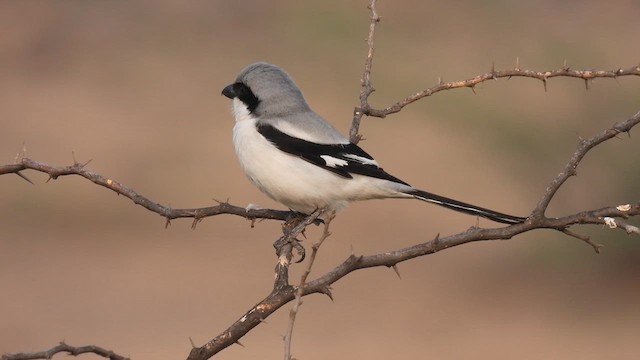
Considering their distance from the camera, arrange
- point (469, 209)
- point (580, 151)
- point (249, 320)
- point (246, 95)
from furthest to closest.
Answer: point (246, 95) → point (469, 209) → point (580, 151) → point (249, 320)

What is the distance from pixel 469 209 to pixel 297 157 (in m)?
0.84

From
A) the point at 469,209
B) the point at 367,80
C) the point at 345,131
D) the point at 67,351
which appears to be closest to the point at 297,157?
the point at 367,80

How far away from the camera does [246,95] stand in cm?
479

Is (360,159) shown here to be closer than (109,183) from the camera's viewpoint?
No

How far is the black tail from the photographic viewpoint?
3671 millimetres

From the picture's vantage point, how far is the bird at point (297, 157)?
4535mm

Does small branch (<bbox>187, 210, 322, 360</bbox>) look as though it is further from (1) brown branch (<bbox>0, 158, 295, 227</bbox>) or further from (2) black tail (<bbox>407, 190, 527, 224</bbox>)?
(2) black tail (<bbox>407, 190, 527, 224</bbox>)

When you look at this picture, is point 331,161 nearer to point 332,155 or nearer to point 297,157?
point 332,155

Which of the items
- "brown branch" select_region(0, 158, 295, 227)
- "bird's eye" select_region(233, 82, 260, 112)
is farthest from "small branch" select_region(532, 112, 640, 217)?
"bird's eye" select_region(233, 82, 260, 112)

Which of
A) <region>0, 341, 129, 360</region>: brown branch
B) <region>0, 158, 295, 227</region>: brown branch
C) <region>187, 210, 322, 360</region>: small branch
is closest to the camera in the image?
<region>0, 341, 129, 360</region>: brown branch

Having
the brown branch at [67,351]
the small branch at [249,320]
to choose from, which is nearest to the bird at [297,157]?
the small branch at [249,320]

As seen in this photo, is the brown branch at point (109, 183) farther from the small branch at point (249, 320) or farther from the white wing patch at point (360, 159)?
the white wing patch at point (360, 159)

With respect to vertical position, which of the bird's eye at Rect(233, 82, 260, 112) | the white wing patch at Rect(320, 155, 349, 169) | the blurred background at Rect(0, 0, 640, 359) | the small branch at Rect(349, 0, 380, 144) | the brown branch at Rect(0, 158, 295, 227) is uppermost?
the blurred background at Rect(0, 0, 640, 359)

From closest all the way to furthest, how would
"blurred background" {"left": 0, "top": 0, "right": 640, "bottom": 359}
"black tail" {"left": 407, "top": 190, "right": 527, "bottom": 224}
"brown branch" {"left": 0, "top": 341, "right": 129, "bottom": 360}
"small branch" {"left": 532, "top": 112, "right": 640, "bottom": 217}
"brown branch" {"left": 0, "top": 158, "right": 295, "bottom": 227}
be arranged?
"brown branch" {"left": 0, "top": 341, "right": 129, "bottom": 360} < "small branch" {"left": 532, "top": 112, "right": 640, "bottom": 217} < "brown branch" {"left": 0, "top": 158, "right": 295, "bottom": 227} < "black tail" {"left": 407, "top": 190, "right": 527, "bottom": 224} < "blurred background" {"left": 0, "top": 0, "right": 640, "bottom": 359}
